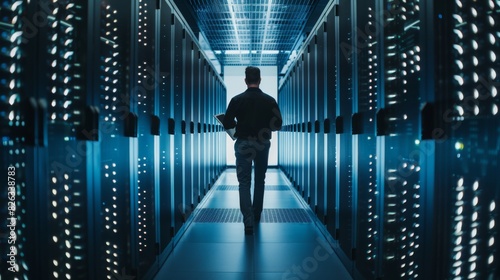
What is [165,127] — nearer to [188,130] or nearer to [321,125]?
[188,130]

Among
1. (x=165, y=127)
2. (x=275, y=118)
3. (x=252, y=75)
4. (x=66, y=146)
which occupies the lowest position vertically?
(x=66, y=146)

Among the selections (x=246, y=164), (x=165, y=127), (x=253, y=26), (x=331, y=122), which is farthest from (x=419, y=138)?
(x=253, y=26)

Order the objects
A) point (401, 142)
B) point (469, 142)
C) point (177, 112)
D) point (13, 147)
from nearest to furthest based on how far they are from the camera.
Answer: point (13, 147) < point (469, 142) < point (401, 142) < point (177, 112)

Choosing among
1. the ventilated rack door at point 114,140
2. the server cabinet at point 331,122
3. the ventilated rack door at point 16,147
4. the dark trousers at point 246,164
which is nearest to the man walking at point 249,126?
the dark trousers at point 246,164

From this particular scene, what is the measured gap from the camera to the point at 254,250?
3.40m

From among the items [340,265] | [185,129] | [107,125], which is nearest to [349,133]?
[340,265]

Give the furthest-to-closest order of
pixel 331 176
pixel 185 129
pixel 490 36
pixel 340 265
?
pixel 185 129
pixel 331 176
pixel 340 265
pixel 490 36

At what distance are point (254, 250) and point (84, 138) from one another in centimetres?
203

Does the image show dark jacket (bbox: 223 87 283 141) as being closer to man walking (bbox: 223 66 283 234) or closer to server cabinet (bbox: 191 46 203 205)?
man walking (bbox: 223 66 283 234)

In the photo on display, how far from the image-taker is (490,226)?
1.40 metres

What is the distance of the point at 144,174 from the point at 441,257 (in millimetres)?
1769

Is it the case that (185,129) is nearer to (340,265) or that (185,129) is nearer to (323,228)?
(323,228)

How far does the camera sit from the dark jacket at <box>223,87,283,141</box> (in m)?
4.04

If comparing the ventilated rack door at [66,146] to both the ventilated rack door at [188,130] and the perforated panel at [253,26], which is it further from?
the perforated panel at [253,26]
